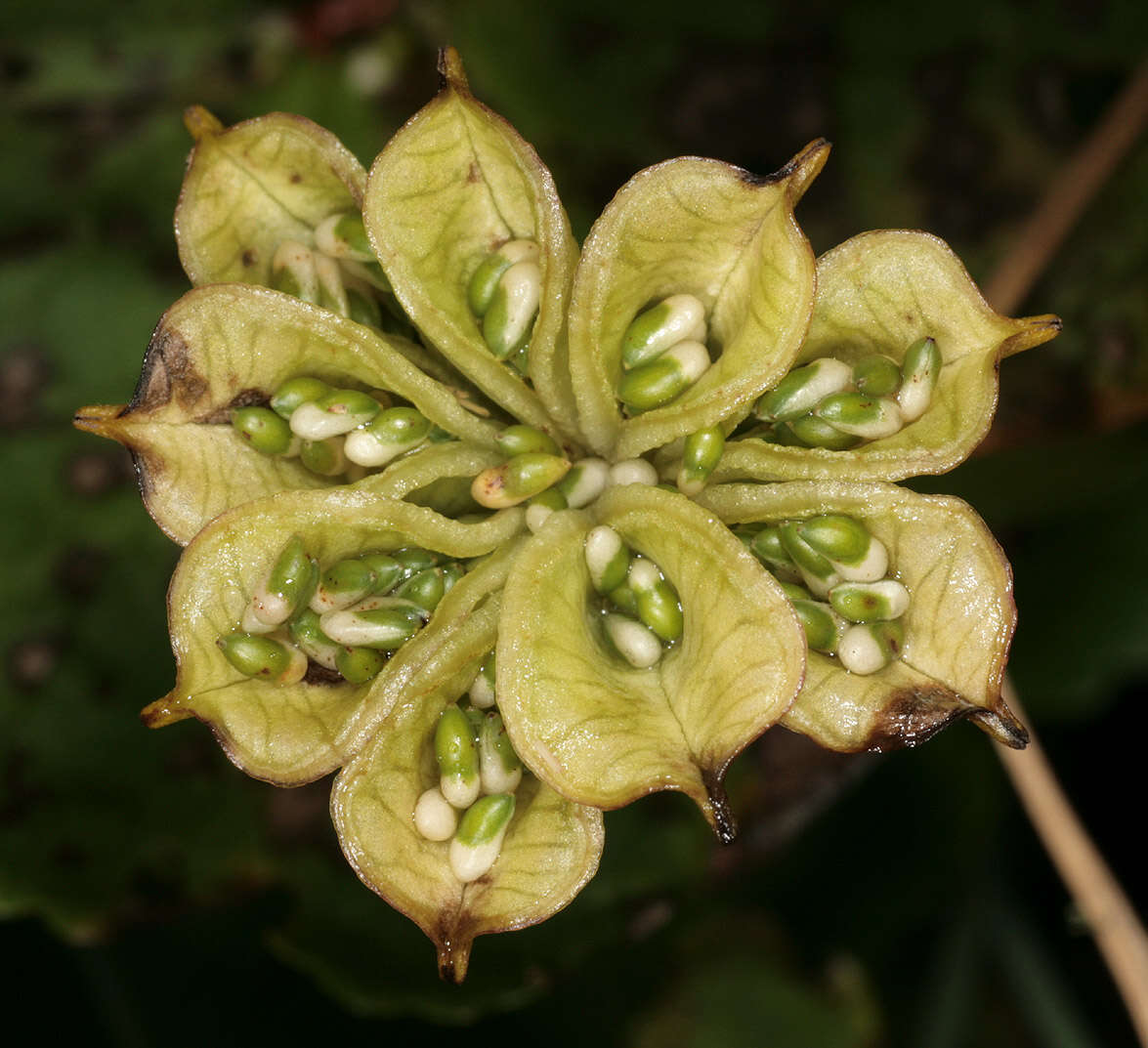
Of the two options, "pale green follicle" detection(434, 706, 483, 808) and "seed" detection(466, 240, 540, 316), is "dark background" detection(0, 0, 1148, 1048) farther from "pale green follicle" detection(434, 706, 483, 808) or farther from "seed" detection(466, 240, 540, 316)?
"seed" detection(466, 240, 540, 316)

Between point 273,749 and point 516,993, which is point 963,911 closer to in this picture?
point 516,993

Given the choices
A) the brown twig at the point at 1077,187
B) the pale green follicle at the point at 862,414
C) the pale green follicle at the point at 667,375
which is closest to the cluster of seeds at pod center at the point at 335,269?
the pale green follicle at the point at 667,375

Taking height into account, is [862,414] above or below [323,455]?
A: above

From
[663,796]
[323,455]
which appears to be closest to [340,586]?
[323,455]

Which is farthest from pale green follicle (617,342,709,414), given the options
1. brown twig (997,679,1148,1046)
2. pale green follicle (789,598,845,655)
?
brown twig (997,679,1148,1046)

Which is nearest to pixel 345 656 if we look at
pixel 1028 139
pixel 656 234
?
pixel 656 234

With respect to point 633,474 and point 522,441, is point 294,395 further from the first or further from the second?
point 633,474

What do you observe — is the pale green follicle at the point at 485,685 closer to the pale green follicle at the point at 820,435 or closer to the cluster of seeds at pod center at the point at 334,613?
the cluster of seeds at pod center at the point at 334,613
